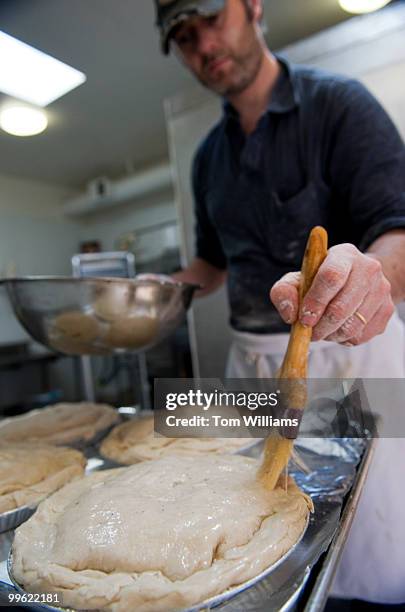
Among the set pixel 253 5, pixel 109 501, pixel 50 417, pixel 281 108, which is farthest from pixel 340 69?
pixel 109 501

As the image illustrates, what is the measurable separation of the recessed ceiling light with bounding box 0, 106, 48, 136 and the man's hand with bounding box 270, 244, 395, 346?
3.24 metres

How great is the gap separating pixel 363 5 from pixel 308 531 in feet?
8.65

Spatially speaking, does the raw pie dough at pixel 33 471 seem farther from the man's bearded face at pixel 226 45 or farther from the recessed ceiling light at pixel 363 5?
the recessed ceiling light at pixel 363 5

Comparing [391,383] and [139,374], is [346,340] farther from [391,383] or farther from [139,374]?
[139,374]

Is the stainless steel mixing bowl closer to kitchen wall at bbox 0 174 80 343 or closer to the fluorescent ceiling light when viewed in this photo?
the fluorescent ceiling light

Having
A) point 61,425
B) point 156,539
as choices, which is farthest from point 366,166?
point 61,425

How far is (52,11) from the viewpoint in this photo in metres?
2.23

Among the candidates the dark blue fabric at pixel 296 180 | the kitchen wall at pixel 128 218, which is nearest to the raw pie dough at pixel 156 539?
the dark blue fabric at pixel 296 180

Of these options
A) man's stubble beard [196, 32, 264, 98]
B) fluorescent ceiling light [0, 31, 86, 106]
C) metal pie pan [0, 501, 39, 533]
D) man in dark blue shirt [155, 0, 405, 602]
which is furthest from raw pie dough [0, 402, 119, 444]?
fluorescent ceiling light [0, 31, 86, 106]

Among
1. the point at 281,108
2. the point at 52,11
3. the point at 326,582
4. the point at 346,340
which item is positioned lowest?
the point at 326,582

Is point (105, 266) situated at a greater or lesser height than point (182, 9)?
lesser

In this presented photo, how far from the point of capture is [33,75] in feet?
8.86

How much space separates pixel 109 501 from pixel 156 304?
0.44 metres

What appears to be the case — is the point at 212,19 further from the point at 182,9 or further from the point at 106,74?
the point at 106,74
